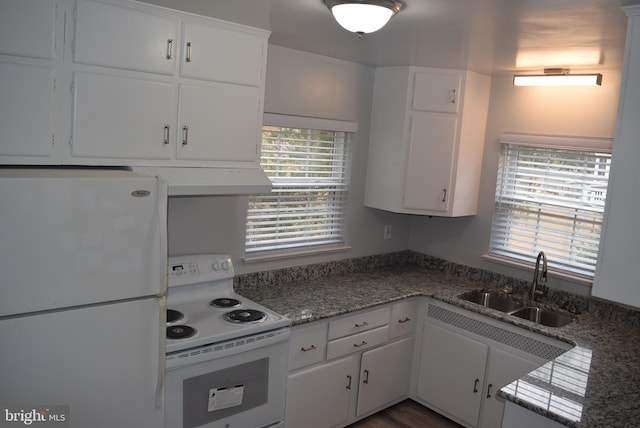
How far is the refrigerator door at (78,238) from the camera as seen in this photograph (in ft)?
6.03

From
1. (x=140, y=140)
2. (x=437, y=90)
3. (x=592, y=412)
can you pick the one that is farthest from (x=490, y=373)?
(x=140, y=140)

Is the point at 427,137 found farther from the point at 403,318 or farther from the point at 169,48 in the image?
the point at 169,48

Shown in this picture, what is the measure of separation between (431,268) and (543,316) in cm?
102

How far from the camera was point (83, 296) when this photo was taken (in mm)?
1993

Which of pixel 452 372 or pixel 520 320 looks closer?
pixel 520 320

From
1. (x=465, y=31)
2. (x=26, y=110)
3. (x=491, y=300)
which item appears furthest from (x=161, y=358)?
(x=491, y=300)

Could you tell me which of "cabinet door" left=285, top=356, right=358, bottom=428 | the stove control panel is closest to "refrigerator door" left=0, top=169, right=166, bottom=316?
the stove control panel

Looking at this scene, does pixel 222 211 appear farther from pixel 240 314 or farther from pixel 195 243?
pixel 240 314

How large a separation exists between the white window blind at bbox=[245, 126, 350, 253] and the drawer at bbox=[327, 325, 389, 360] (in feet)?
2.54

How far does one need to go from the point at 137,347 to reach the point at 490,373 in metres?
2.20

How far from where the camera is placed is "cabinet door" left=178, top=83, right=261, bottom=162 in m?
2.70

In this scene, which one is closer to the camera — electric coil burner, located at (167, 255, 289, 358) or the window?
electric coil burner, located at (167, 255, 289, 358)

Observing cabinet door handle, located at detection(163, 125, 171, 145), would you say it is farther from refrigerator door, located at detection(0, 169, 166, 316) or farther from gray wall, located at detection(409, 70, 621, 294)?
gray wall, located at detection(409, 70, 621, 294)

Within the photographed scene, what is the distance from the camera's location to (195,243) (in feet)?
10.6
